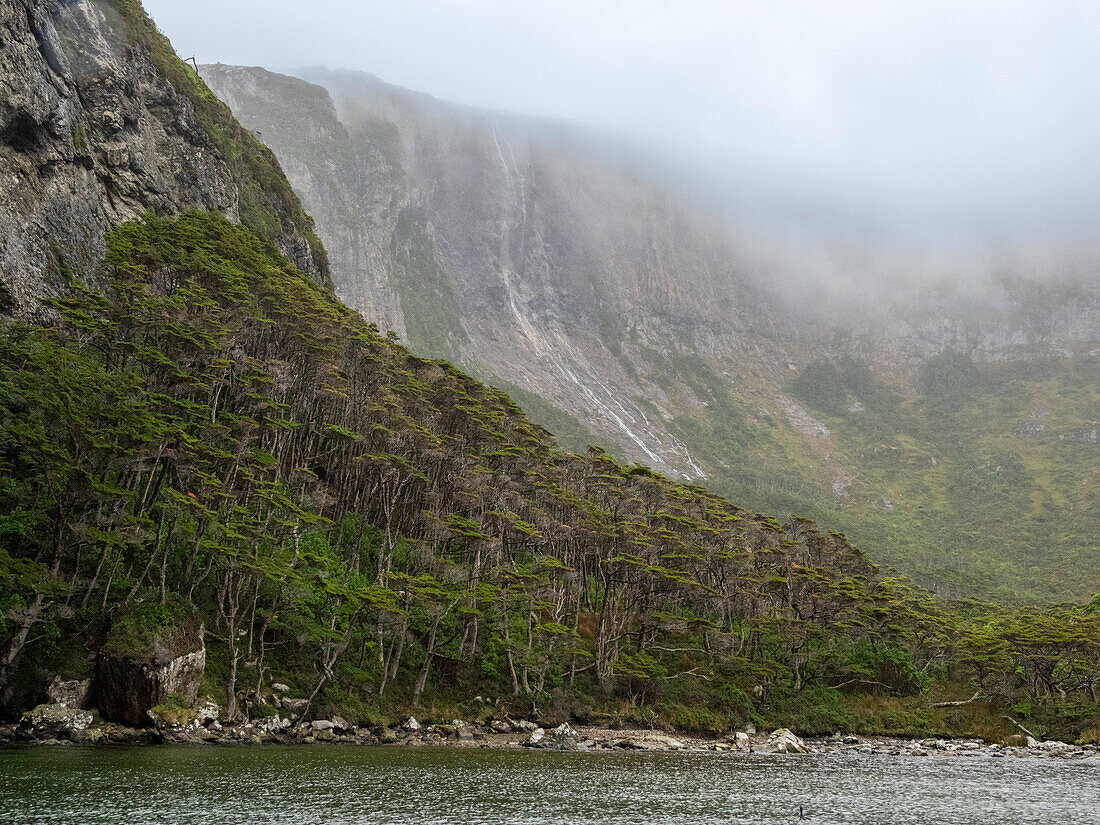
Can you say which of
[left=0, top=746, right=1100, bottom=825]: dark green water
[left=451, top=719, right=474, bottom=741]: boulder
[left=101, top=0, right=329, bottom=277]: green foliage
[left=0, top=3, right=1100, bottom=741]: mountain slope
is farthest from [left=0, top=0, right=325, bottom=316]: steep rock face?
[left=451, top=719, right=474, bottom=741]: boulder

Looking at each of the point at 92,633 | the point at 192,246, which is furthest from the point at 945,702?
the point at 192,246

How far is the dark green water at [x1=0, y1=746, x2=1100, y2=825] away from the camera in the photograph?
68.1 feet

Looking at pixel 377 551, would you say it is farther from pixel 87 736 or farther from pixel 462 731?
pixel 87 736

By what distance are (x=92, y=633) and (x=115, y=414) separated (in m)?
9.54

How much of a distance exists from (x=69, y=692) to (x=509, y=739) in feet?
71.0

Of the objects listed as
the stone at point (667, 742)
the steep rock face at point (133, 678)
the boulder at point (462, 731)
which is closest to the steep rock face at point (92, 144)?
the steep rock face at point (133, 678)

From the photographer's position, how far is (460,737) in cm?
4159

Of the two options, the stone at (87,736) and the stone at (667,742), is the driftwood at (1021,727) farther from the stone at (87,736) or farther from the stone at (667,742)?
the stone at (87,736)

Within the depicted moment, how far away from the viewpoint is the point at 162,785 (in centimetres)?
2266

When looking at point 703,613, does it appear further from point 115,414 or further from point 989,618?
point 115,414

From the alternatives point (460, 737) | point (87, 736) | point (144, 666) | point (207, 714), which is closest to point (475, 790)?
point (207, 714)

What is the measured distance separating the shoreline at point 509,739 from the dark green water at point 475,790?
255 cm

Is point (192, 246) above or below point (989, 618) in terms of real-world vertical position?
above

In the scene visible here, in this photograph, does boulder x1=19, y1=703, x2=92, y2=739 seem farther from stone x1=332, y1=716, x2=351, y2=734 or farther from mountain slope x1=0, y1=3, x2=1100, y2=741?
stone x1=332, y1=716, x2=351, y2=734
